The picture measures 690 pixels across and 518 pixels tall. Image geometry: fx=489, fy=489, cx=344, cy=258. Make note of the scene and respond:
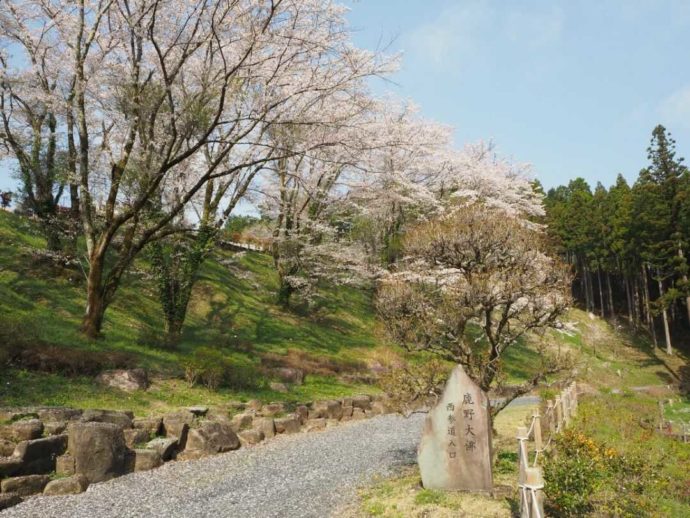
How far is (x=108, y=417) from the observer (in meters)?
10.1

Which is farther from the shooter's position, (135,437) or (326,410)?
(326,410)

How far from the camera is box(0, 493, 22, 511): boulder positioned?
711 centimetres

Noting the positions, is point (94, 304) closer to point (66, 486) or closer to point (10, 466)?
point (10, 466)

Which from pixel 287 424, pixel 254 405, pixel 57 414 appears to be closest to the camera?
pixel 57 414

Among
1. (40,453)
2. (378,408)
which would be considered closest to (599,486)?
(40,453)

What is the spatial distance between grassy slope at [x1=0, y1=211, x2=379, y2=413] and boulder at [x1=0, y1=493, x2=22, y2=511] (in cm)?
375

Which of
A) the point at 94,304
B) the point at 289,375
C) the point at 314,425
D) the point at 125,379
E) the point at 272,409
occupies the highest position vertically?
the point at 94,304

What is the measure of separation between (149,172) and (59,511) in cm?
965

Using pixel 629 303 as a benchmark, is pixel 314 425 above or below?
below

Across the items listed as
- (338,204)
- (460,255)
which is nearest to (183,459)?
(460,255)

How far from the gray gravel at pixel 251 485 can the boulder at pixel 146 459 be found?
0.61 feet

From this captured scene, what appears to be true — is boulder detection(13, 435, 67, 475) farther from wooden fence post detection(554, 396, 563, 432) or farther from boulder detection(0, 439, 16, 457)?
wooden fence post detection(554, 396, 563, 432)

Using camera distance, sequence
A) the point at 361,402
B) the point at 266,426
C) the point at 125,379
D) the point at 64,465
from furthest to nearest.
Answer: the point at 361,402
the point at 125,379
the point at 266,426
the point at 64,465

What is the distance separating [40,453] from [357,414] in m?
10.3
